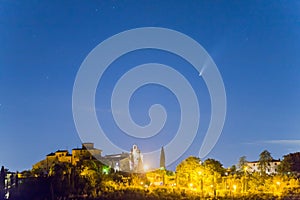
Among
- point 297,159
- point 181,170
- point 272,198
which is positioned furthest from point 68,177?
point 297,159

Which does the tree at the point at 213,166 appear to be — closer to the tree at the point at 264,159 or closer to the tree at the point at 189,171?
the tree at the point at 189,171

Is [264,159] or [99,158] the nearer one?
[264,159]

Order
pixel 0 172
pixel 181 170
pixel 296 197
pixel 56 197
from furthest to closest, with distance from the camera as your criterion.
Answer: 1. pixel 181 170
2. pixel 296 197
3. pixel 56 197
4. pixel 0 172

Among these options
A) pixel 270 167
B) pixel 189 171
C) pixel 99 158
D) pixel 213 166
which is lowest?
pixel 270 167

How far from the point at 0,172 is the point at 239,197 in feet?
36.2

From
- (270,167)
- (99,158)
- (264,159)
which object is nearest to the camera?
(264,159)

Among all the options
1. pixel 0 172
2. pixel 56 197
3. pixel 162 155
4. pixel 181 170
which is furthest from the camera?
pixel 162 155

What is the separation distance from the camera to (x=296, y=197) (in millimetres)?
17078

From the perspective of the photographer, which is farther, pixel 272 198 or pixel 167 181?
pixel 167 181

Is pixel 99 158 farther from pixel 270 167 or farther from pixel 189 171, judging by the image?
pixel 270 167

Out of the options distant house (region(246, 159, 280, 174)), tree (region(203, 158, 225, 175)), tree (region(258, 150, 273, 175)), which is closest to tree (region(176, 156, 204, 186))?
tree (region(203, 158, 225, 175))

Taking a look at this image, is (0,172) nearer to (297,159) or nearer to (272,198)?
(272,198)

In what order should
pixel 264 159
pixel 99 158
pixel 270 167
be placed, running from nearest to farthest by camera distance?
1. pixel 264 159
2. pixel 99 158
3. pixel 270 167

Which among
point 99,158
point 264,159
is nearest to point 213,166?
point 264,159
